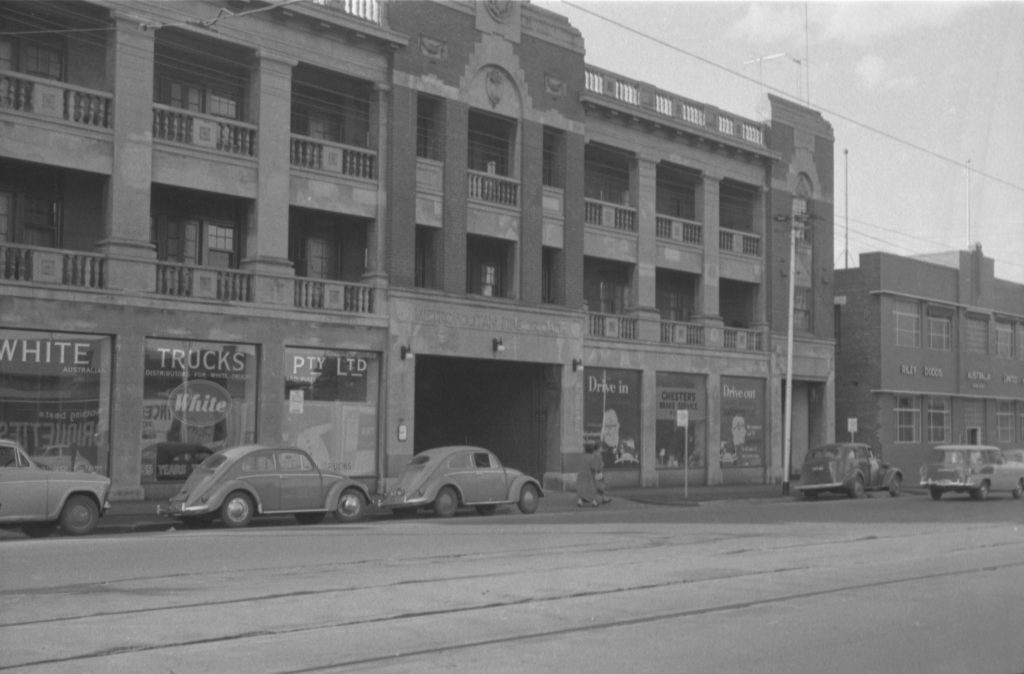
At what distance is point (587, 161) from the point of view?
125ft

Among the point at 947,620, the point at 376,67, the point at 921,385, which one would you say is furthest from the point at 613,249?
the point at 947,620

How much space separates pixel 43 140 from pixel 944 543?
19294 mm

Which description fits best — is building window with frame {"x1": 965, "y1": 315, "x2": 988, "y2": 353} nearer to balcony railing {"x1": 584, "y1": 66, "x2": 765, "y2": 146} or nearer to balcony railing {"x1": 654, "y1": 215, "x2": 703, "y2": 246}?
balcony railing {"x1": 584, "y1": 66, "x2": 765, "y2": 146}

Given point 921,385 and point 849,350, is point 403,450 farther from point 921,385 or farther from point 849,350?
point 921,385

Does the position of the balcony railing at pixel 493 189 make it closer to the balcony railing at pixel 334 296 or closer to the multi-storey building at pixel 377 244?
the multi-storey building at pixel 377 244

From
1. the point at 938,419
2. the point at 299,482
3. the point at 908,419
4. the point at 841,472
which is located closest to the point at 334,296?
the point at 299,482

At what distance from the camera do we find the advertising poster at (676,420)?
3828cm

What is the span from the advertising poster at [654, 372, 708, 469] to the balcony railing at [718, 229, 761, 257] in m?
4.97

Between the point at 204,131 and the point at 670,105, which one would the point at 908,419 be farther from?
the point at 204,131

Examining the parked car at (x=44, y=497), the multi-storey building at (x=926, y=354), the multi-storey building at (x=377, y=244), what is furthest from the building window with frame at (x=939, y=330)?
the parked car at (x=44, y=497)

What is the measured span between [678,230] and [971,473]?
12080 mm

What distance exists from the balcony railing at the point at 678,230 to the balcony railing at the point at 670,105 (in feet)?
10.8

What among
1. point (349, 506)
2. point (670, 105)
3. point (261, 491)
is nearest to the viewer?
point (261, 491)

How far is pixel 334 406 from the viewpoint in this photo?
29.1 metres
